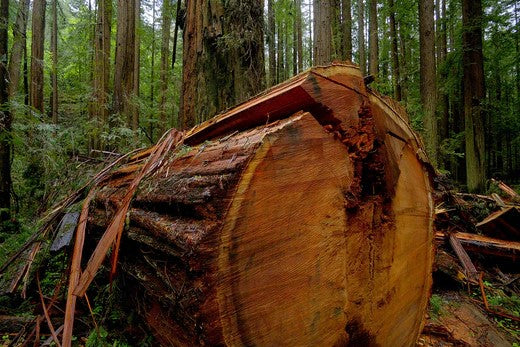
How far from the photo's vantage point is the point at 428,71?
7746 millimetres

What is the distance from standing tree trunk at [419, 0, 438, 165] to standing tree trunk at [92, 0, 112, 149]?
822cm

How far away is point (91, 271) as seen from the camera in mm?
1242

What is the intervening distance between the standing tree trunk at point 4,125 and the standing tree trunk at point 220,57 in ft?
7.05

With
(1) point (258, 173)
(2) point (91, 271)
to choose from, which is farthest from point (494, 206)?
(2) point (91, 271)

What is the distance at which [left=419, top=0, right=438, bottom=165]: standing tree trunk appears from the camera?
7.47 m

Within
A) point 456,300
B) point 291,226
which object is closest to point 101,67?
point 291,226

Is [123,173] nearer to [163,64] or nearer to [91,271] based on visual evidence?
[91,271]

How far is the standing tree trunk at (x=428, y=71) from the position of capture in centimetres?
747

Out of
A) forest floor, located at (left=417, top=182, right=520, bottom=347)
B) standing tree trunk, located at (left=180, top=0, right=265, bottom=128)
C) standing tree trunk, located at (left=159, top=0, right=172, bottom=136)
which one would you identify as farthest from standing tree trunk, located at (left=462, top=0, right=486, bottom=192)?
standing tree trunk, located at (left=159, top=0, right=172, bottom=136)

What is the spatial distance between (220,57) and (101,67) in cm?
720

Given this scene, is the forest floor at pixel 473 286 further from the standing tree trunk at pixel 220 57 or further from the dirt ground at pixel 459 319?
the standing tree trunk at pixel 220 57

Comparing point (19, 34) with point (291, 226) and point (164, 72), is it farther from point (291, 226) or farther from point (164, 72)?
point (164, 72)

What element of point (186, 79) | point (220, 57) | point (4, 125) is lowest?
point (4, 125)

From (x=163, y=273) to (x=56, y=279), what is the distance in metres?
1.86
